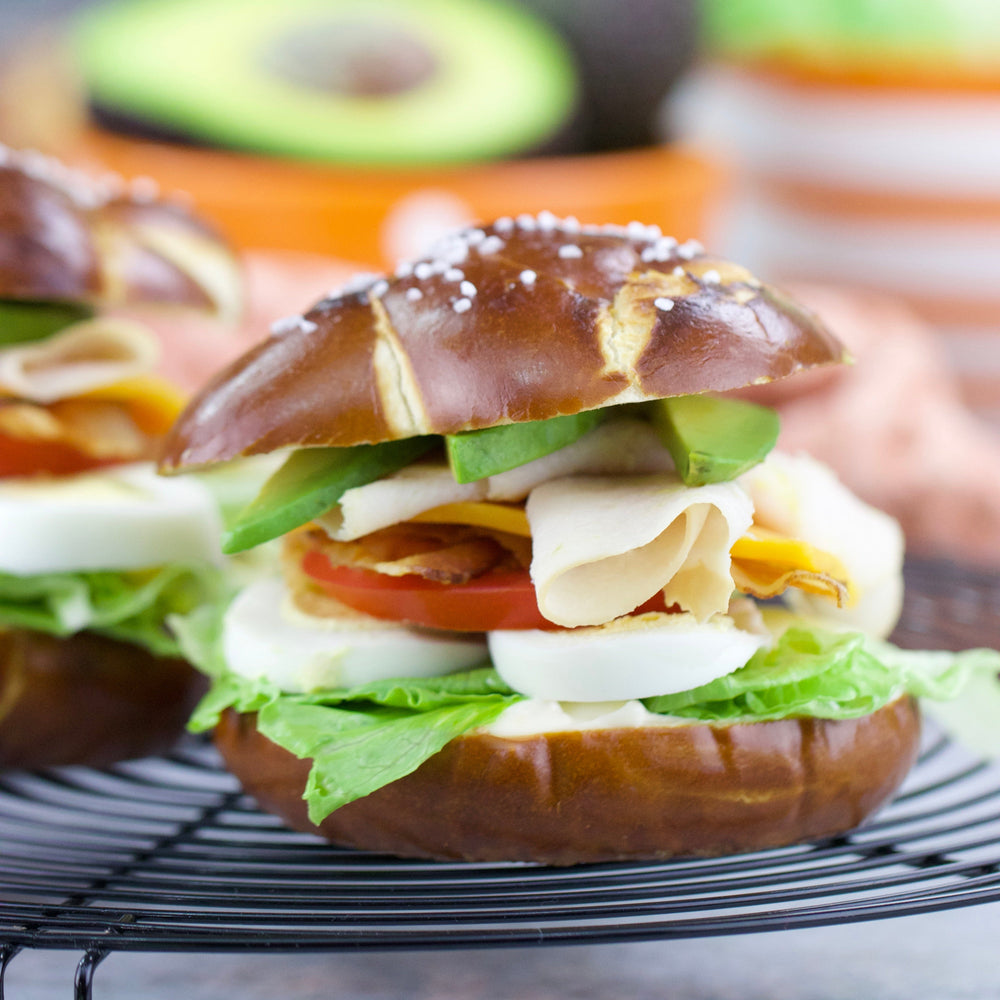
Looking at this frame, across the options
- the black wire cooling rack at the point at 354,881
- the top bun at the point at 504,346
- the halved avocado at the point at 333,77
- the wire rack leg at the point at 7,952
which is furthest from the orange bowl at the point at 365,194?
the wire rack leg at the point at 7,952

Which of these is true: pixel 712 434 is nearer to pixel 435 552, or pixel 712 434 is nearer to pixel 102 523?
pixel 435 552

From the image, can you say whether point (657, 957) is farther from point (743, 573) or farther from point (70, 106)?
point (70, 106)

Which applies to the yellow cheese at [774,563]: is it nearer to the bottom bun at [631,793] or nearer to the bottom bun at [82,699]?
the bottom bun at [631,793]

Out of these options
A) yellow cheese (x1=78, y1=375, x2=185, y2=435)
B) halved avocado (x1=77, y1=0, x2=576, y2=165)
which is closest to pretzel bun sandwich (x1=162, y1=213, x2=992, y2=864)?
yellow cheese (x1=78, y1=375, x2=185, y2=435)

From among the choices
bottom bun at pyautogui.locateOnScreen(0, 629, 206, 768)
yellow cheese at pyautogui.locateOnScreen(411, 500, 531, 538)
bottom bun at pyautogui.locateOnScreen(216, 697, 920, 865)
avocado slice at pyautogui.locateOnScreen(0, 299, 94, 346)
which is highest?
avocado slice at pyautogui.locateOnScreen(0, 299, 94, 346)

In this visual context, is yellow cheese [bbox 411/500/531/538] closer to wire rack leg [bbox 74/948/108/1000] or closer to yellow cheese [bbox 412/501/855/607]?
yellow cheese [bbox 412/501/855/607]
